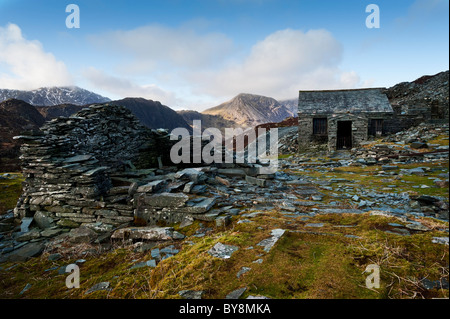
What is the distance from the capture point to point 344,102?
24703 millimetres

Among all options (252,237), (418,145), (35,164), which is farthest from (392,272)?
(418,145)

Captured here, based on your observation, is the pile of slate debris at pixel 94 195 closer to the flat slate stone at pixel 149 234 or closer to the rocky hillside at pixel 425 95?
the flat slate stone at pixel 149 234

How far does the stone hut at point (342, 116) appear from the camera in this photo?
75.7 feet

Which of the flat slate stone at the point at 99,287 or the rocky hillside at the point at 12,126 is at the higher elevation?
the rocky hillside at the point at 12,126

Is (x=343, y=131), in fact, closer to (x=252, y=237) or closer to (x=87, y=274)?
(x=252, y=237)

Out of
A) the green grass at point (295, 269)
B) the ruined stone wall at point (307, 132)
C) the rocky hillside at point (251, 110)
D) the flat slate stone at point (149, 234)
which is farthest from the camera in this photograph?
the rocky hillside at point (251, 110)

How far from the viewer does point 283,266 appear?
9.43 ft

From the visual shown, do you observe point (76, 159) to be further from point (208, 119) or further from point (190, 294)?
point (208, 119)

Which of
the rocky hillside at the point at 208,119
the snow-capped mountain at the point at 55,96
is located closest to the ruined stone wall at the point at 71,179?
the rocky hillside at the point at 208,119

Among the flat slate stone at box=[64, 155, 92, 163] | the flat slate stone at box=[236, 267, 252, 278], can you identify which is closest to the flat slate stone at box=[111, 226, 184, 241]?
the flat slate stone at box=[236, 267, 252, 278]

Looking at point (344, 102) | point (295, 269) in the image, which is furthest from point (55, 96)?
point (295, 269)

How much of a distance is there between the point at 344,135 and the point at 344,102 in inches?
152

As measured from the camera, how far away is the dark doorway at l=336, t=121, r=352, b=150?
24375mm

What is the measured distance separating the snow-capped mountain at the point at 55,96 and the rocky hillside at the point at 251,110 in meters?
82.1
